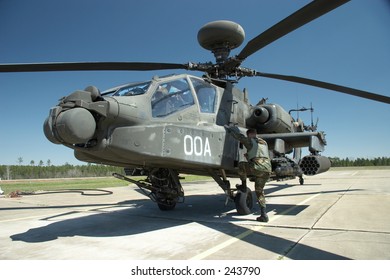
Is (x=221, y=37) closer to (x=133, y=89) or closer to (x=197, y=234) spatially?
(x=133, y=89)

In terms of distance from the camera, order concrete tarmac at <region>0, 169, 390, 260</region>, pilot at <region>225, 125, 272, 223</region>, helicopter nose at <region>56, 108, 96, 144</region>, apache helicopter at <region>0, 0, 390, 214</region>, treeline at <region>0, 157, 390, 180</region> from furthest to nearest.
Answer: treeline at <region>0, 157, 390, 180</region> → pilot at <region>225, 125, 272, 223</region> → apache helicopter at <region>0, 0, 390, 214</region> → helicopter nose at <region>56, 108, 96, 144</region> → concrete tarmac at <region>0, 169, 390, 260</region>

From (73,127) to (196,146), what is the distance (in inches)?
98.1

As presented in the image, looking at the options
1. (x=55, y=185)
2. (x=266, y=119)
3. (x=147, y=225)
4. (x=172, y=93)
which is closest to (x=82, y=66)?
(x=172, y=93)

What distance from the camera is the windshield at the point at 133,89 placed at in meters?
5.78

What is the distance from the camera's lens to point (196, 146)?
20.4 feet

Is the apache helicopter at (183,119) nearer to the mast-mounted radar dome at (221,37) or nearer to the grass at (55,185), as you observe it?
the mast-mounted radar dome at (221,37)

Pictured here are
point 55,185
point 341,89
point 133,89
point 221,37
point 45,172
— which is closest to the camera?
point 133,89

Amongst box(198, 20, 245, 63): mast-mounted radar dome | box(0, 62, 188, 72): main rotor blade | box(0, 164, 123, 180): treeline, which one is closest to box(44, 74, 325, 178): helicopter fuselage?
box(198, 20, 245, 63): mast-mounted radar dome

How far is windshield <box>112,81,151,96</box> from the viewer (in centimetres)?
578

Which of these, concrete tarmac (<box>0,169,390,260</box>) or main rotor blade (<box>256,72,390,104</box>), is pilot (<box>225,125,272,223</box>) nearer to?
concrete tarmac (<box>0,169,390,260</box>)

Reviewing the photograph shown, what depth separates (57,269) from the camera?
353 centimetres

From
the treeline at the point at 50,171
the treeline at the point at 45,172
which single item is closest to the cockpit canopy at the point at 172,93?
the treeline at the point at 50,171

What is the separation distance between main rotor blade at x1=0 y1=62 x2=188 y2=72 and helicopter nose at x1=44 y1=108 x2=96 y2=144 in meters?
2.56

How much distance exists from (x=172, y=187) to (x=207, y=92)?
2.43 meters
